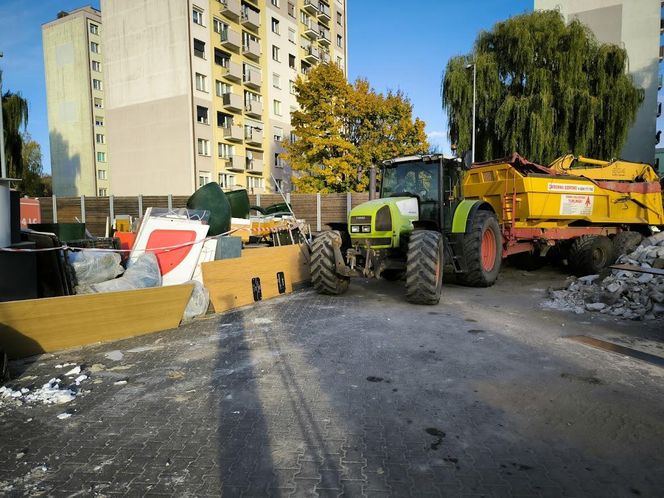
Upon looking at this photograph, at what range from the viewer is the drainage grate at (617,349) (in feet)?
15.0

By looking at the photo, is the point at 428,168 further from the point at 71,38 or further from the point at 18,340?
the point at 71,38

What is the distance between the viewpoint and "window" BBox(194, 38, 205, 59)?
107 ft

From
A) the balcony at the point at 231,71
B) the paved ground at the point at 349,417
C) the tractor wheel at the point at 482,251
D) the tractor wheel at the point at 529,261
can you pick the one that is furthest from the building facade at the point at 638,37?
the paved ground at the point at 349,417

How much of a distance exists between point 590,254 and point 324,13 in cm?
4292

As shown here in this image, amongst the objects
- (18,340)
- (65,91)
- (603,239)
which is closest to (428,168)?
(603,239)

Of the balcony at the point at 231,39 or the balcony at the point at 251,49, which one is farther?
→ the balcony at the point at 251,49

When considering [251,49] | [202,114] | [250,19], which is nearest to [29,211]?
[202,114]

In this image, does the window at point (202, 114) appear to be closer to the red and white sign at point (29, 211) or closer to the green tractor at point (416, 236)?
the red and white sign at point (29, 211)

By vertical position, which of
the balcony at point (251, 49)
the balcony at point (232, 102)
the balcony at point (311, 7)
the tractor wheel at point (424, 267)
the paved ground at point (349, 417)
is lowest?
the paved ground at point (349, 417)

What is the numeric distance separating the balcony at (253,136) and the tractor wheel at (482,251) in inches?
1188

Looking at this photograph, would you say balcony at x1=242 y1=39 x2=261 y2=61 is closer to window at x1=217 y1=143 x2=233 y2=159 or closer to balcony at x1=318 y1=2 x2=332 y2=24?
window at x1=217 y1=143 x2=233 y2=159

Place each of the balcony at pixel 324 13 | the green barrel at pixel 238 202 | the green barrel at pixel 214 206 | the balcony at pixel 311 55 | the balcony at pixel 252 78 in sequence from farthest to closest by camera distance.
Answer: the balcony at pixel 324 13 → the balcony at pixel 311 55 → the balcony at pixel 252 78 → the green barrel at pixel 238 202 → the green barrel at pixel 214 206

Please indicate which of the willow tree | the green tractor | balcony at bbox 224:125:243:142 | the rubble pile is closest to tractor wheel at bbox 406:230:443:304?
the green tractor

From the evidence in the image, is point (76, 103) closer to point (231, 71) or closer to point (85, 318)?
point (231, 71)
